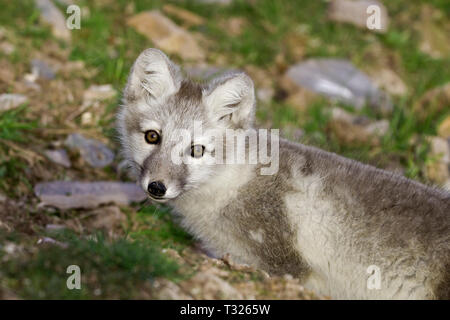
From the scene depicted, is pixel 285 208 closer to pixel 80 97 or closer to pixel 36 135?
pixel 36 135

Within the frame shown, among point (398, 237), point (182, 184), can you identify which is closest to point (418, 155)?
point (398, 237)

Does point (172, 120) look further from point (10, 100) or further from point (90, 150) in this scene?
point (10, 100)

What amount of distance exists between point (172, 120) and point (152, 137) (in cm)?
19

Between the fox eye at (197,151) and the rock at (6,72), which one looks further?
the rock at (6,72)

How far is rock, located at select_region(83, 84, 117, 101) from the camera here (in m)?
5.91

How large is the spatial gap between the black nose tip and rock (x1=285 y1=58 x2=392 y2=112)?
4.51 metres

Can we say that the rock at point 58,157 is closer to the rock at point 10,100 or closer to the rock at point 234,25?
the rock at point 10,100

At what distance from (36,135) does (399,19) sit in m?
6.75

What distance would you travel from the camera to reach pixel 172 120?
368 cm

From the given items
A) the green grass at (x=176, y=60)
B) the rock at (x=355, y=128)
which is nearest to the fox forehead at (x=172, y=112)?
the green grass at (x=176, y=60)

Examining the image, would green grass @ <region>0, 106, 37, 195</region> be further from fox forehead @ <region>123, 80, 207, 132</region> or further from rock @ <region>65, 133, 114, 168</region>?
fox forehead @ <region>123, 80, 207, 132</region>

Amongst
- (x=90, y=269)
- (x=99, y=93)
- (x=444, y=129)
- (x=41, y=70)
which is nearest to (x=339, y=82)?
(x=444, y=129)

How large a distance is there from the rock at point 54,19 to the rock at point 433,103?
4719 millimetres

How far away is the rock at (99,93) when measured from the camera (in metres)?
5.91
